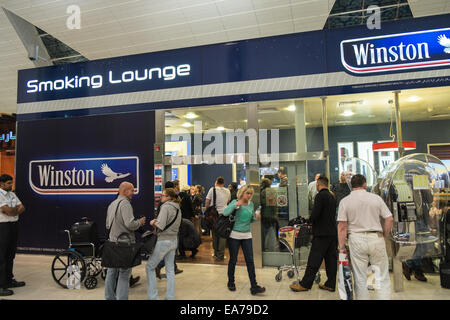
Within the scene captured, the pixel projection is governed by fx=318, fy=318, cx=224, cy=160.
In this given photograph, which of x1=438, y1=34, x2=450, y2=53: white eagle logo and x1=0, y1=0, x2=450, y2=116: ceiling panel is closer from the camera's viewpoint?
x1=438, y1=34, x2=450, y2=53: white eagle logo

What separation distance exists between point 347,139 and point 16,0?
12017 mm

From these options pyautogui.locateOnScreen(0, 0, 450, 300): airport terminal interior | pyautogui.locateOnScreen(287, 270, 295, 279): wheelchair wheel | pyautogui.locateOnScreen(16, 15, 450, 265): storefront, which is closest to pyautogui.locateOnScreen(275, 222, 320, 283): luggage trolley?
pyautogui.locateOnScreen(0, 0, 450, 300): airport terminal interior

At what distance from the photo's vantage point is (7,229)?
14.4 feet

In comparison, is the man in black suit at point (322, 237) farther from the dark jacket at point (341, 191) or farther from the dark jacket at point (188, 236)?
the dark jacket at point (188, 236)

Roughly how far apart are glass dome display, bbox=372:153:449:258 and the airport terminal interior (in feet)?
0.07

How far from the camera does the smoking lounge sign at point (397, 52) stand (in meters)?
5.14

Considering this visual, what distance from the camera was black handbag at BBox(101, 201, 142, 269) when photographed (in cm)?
339

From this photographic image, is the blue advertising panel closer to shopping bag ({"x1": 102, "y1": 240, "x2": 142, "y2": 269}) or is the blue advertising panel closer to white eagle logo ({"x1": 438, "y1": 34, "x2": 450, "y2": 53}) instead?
shopping bag ({"x1": 102, "y1": 240, "x2": 142, "y2": 269})

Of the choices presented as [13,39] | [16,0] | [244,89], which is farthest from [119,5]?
[244,89]

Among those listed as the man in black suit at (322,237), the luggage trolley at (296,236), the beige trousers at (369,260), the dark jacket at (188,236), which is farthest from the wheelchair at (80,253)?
the beige trousers at (369,260)

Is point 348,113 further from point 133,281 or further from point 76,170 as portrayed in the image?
point 76,170

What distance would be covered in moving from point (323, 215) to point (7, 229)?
168 inches

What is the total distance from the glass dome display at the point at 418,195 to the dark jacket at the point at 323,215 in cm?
89

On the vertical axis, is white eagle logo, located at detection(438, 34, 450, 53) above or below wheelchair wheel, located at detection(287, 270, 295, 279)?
above
